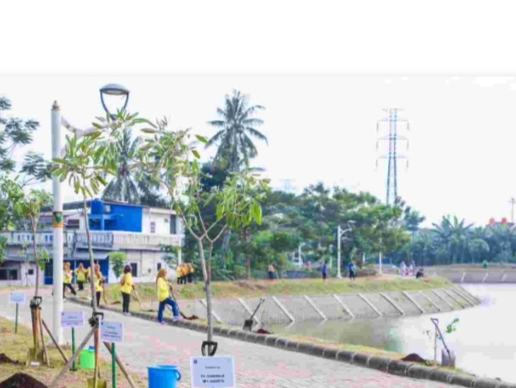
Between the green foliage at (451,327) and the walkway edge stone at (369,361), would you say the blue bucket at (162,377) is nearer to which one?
the walkway edge stone at (369,361)

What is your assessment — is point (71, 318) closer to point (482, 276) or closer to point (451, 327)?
point (451, 327)

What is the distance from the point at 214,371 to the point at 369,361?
556 centimetres

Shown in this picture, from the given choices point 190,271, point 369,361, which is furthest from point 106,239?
point 369,361

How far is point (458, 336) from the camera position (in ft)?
86.3

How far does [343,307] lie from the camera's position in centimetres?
3838

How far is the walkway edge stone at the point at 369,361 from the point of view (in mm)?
9297

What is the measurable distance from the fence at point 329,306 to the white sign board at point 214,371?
23.2m

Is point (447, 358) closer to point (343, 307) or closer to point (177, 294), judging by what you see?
point (177, 294)

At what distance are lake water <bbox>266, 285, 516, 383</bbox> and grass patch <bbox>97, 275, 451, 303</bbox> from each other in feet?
11.4

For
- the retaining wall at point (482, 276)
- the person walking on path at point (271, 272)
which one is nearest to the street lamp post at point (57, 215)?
the person walking on path at point (271, 272)

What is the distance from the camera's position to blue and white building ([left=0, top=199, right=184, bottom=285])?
35.7 meters

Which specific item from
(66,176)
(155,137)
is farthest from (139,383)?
(155,137)

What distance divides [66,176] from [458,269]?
7423 cm

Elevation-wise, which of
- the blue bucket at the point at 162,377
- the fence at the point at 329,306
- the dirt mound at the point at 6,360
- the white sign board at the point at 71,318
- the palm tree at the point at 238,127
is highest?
the palm tree at the point at 238,127
